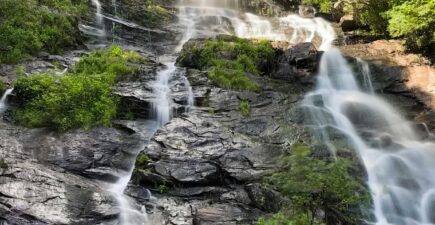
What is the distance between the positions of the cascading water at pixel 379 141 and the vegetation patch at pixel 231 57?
7.12ft

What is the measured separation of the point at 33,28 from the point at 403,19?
536 inches

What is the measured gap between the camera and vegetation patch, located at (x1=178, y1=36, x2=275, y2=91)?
47.7 ft

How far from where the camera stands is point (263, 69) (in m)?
16.0

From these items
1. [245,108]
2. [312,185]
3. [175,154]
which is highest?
[245,108]

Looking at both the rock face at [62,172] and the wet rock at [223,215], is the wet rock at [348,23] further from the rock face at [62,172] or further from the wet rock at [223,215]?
the wet rock at [223,215]

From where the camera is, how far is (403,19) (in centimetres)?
1532

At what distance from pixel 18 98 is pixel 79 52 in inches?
198

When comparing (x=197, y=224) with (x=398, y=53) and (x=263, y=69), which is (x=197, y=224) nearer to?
(x=263, y=69)

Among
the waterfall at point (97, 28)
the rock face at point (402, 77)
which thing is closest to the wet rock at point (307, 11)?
the rock face at point (402, 77)

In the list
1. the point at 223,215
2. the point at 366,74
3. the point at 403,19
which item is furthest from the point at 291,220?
the point at 403,19

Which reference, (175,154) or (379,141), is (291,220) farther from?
(379,141)

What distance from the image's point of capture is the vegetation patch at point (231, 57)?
14539mm

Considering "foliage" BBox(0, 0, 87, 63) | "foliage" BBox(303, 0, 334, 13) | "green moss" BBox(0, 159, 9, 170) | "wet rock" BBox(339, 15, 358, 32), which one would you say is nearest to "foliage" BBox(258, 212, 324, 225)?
"green moss" BBox(0, 159, 9, 170)

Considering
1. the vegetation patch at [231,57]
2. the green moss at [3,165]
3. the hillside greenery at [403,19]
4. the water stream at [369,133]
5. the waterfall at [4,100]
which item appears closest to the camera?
the green moss at [3,165]
